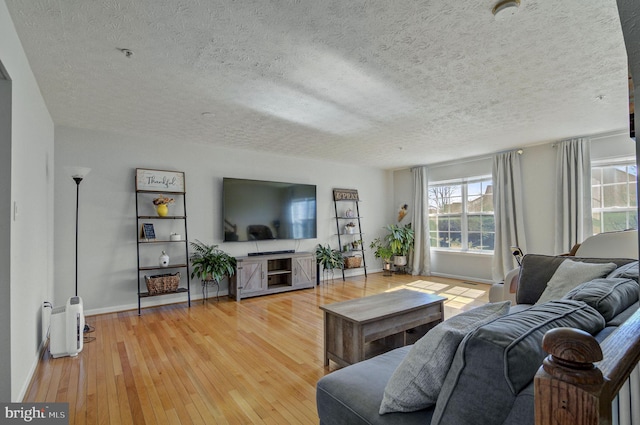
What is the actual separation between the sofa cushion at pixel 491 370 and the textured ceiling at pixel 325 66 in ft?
5.79

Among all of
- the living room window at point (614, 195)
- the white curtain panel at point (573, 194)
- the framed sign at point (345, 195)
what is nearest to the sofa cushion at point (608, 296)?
the white curtain panel at point (573, 194)

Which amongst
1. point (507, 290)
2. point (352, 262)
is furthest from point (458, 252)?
point (507, 290)

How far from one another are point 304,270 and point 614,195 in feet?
15.5

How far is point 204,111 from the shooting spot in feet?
11.4

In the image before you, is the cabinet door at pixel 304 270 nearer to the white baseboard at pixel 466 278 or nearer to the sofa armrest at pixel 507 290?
the white baseboard at pixel 466 278

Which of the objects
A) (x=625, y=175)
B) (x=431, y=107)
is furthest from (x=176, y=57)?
(x=625, y=175)

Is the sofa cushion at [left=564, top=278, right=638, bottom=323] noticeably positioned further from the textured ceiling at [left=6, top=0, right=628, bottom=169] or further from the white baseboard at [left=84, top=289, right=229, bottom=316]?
the white baseboard at [left=84, top=289, right=229, bottom=316]

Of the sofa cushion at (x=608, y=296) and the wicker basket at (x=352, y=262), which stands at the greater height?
the sofa cushion at (x=608, y=296)

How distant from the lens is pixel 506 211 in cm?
546

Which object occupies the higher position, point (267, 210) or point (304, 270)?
point (267, 210)

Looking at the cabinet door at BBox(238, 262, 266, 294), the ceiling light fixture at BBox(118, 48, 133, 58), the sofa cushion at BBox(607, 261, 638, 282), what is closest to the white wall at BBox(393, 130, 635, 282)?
the sofa cushion at BBox(607, 261, 638, 282)

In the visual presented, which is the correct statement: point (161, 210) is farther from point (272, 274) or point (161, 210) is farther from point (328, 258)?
point (328, 258)

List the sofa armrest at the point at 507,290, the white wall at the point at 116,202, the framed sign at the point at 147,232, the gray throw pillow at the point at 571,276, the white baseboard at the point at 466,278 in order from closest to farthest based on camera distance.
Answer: the gray throw pillow at the point at 571,276 < the sofa armrest at the point at 507,290 < the white wall at the point at 116,202 < the framed sign at the point at 147,232 < the white baseboard at the point at 466,278

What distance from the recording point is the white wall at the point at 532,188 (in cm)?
452
